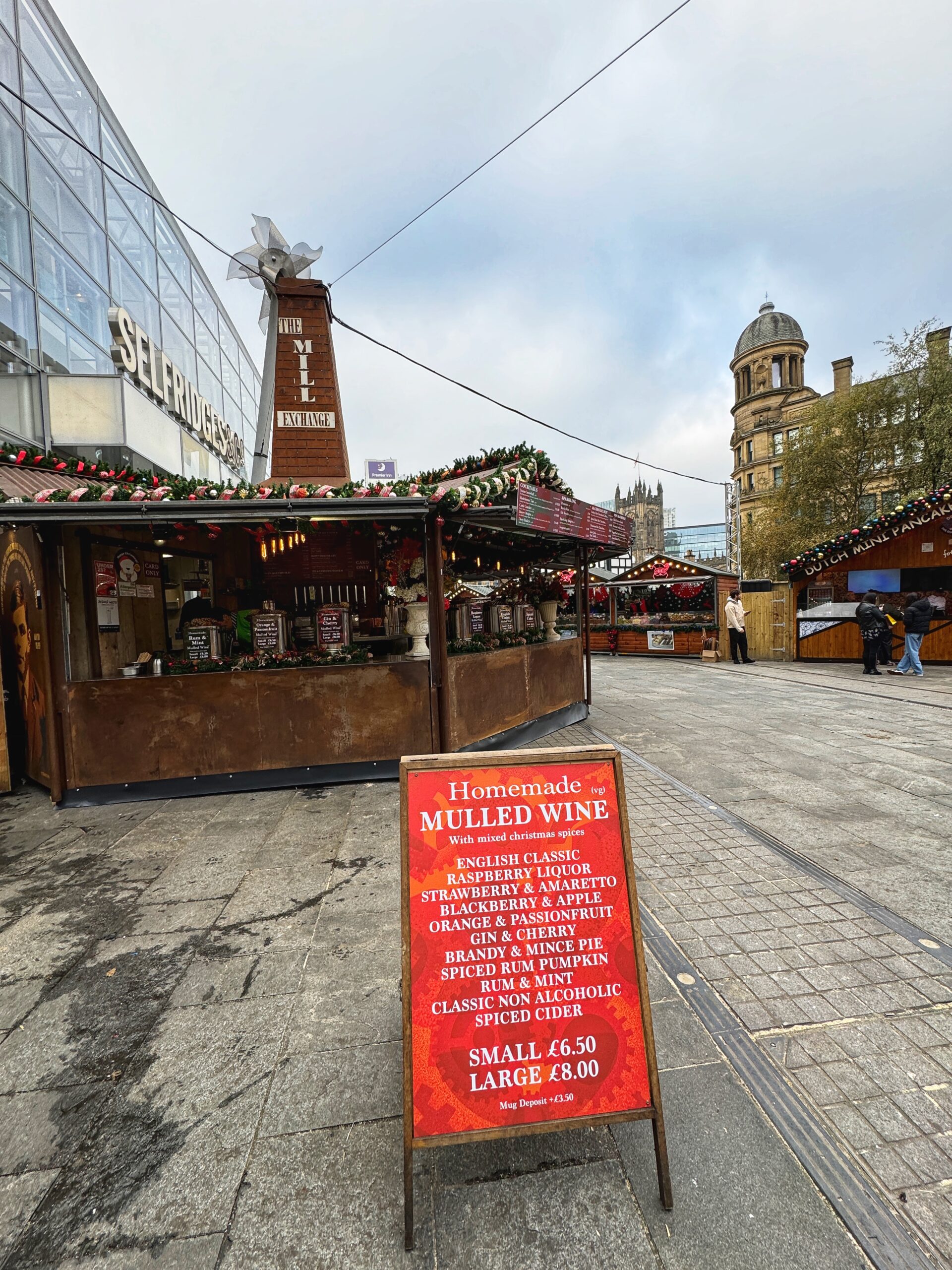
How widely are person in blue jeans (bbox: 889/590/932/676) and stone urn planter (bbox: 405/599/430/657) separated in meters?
11.0

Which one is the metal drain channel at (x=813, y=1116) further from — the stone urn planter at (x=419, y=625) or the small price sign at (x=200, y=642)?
the small price sign at (x=200, y=642)

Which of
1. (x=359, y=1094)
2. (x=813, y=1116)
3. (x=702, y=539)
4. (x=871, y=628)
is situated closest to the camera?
(x=813, y=1116)

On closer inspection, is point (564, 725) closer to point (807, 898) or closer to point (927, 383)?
point (807, 898)

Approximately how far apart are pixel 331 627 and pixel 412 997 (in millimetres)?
4834

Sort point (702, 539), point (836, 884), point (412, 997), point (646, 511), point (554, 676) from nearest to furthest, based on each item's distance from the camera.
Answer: point (412, 997)
point (836, 884)
point (554, 676)
point (646, 511)
point (702, 539)

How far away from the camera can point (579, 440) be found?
14836 millimetres

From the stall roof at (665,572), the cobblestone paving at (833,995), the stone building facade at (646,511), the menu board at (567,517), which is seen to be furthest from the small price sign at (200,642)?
the stone building facade at (646,511)

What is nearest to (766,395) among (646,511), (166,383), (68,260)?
(646,511)

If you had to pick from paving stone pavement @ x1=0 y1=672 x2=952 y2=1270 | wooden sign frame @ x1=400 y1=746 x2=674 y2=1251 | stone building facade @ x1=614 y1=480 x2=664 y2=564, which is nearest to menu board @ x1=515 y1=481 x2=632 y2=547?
paving stone pavement @ x1=0 y1=672 x2=952 y2=1270

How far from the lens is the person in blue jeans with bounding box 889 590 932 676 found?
1165 cm

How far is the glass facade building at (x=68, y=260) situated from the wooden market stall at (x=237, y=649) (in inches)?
226

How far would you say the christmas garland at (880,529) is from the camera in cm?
1319

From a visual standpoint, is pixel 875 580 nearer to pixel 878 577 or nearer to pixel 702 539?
pixel 878 577

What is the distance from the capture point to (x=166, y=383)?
43.0 feet
